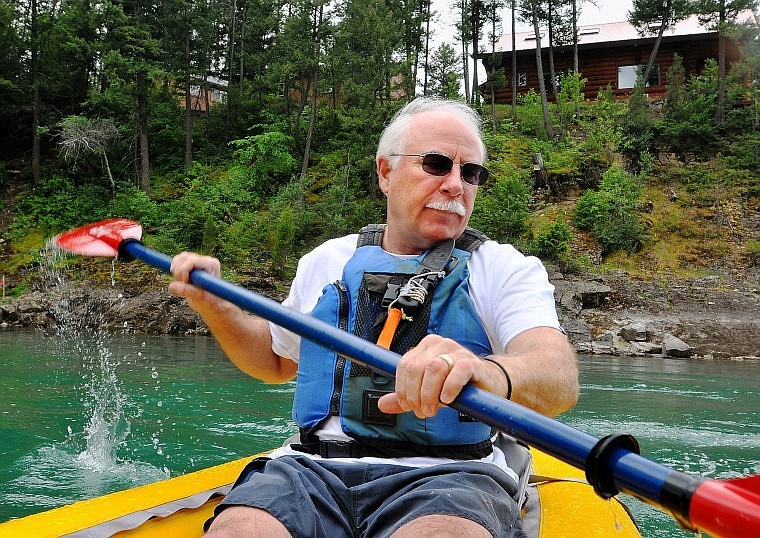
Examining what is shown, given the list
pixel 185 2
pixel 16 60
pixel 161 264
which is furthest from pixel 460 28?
pixel 161 264

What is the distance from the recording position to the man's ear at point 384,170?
212 centimetres

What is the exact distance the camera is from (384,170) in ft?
7.09

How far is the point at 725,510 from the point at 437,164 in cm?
133

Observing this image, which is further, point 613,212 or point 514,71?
point 514,71

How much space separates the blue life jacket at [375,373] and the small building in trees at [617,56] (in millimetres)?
23266

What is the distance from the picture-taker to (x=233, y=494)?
59.8 inches

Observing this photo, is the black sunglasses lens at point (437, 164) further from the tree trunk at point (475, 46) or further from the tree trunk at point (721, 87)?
the tree trunk at point (475, 46)

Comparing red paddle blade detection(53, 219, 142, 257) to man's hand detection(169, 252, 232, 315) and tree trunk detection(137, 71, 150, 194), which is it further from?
tree trunk detection(137, 71, 150, 194)

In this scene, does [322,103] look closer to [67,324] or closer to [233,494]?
[67,324]

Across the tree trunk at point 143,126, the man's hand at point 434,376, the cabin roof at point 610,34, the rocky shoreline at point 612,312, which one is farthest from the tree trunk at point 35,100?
the man's hand at point 434,376

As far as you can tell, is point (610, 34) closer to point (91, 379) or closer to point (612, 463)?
point (91, 379)

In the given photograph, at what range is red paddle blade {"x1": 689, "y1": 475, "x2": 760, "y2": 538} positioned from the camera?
77 centimetres

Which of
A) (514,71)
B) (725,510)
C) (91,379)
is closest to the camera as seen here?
(725,510)

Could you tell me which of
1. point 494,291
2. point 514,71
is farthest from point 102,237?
point 514,71
